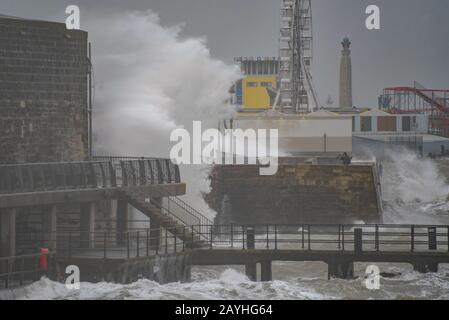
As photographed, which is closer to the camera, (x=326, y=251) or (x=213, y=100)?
(x=326, y=251)

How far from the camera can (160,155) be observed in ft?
169

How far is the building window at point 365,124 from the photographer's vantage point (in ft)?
347

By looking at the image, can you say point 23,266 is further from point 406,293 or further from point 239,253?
point 406,293

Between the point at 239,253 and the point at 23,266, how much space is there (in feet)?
17.6

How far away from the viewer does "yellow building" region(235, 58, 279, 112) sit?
406ft

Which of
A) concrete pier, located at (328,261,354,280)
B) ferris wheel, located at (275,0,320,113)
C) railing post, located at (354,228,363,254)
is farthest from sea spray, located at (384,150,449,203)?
railing post, located at (354,228,363,254)

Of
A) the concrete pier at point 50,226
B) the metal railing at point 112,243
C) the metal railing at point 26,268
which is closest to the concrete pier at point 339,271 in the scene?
the metal railing at point 112,243

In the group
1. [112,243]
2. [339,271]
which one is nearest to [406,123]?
[339,271]

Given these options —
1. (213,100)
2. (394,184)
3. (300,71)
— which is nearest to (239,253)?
(213,100)

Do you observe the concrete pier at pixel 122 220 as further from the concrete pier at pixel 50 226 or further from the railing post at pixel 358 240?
the railing post at pixel 358 240

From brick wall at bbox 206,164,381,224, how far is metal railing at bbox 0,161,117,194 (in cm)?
1365

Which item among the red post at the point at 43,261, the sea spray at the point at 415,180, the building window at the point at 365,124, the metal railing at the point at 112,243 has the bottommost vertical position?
the red post at the point at 43,261

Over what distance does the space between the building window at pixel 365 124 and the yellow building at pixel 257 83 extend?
15.8 metres
